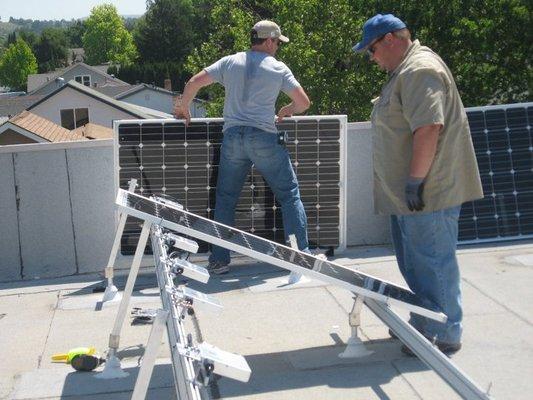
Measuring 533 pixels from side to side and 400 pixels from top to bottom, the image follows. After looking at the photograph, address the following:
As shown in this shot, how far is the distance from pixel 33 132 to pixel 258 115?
26.2 meters

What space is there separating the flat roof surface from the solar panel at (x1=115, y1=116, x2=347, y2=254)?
354 millimetres

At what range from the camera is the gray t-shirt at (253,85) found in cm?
653

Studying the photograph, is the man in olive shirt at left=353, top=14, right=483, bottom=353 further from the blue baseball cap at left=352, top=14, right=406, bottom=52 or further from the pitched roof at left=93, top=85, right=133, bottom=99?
the pitched roof at left=93, top=85, right=133, bottom=99

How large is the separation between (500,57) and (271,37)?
8417 mm

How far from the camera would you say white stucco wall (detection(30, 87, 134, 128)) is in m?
56.5

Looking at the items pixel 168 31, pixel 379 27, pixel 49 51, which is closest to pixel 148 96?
pixel 168 31

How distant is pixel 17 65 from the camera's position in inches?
5172

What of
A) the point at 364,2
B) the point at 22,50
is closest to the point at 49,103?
the point at 364,2

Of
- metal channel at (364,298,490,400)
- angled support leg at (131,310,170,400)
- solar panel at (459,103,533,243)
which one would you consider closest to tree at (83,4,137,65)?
solar panel at (459,103,533,243)

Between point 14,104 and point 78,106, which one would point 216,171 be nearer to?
point 78,106

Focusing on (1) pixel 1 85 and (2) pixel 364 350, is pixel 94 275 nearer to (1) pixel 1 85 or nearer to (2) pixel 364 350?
(2) pixel 364 350

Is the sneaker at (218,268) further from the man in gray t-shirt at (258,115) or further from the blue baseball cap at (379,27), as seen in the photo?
the blue baseball cap at (379,27)

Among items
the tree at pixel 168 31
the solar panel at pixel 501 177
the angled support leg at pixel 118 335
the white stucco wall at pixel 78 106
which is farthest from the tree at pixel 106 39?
the angled support leg at pixel 118 335

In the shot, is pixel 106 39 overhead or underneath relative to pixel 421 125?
overhead
